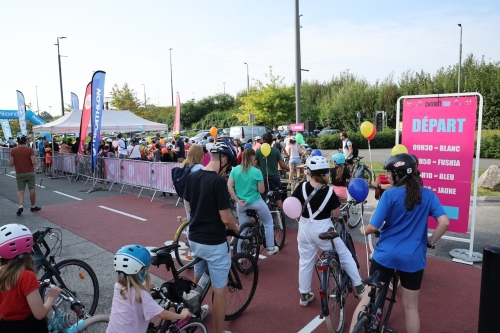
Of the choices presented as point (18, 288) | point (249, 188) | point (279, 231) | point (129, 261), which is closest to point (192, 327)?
point (129, 261)

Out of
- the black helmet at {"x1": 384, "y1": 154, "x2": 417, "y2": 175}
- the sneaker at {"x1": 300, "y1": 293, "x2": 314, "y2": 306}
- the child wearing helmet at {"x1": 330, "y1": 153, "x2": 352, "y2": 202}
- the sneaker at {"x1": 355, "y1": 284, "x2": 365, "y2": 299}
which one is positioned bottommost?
the sneaker at {"x1": 300, "y1": 293, "x2": 314, "y2": 306}

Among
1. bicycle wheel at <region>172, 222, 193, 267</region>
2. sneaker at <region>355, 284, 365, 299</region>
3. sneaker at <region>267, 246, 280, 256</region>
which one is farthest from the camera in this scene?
sneaker at <region>267, 246, 280, 256</region>

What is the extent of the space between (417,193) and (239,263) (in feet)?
8.01

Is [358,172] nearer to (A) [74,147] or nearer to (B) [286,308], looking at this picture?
(B) [286,308]

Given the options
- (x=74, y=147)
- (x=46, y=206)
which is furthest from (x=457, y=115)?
(x=74, y=147)

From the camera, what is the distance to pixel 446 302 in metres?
4.50

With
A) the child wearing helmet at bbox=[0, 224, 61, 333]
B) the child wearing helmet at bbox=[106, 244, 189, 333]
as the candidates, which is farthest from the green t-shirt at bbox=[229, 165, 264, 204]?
the child wearing helmet at bbox=[0, 224, 61, 333]

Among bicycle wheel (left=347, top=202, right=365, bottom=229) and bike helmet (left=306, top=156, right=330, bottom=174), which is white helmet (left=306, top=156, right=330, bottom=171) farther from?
bicycle wheel (left=347, top=202, right=365, bottom=229)

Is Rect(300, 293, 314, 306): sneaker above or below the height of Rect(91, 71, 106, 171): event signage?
below

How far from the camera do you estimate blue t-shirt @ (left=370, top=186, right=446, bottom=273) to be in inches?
121

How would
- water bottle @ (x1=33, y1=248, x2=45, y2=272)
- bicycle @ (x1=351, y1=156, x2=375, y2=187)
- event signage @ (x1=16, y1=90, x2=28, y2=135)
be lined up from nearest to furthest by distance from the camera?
1. water bottle @ (x1=33, y1=248, x2=45, y2=272)
2. bicycle @ (x1=351, y1=156, x2=375, y2=187)
3. event signage @ (x1=16, y1=90, x2=28, y2=135)

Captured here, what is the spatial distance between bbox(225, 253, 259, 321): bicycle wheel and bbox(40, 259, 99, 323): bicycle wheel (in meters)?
1.52

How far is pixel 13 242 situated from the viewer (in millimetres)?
2574

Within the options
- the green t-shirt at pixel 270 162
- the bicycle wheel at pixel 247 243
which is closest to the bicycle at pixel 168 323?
the bicycle wheel at pixel 247 243
